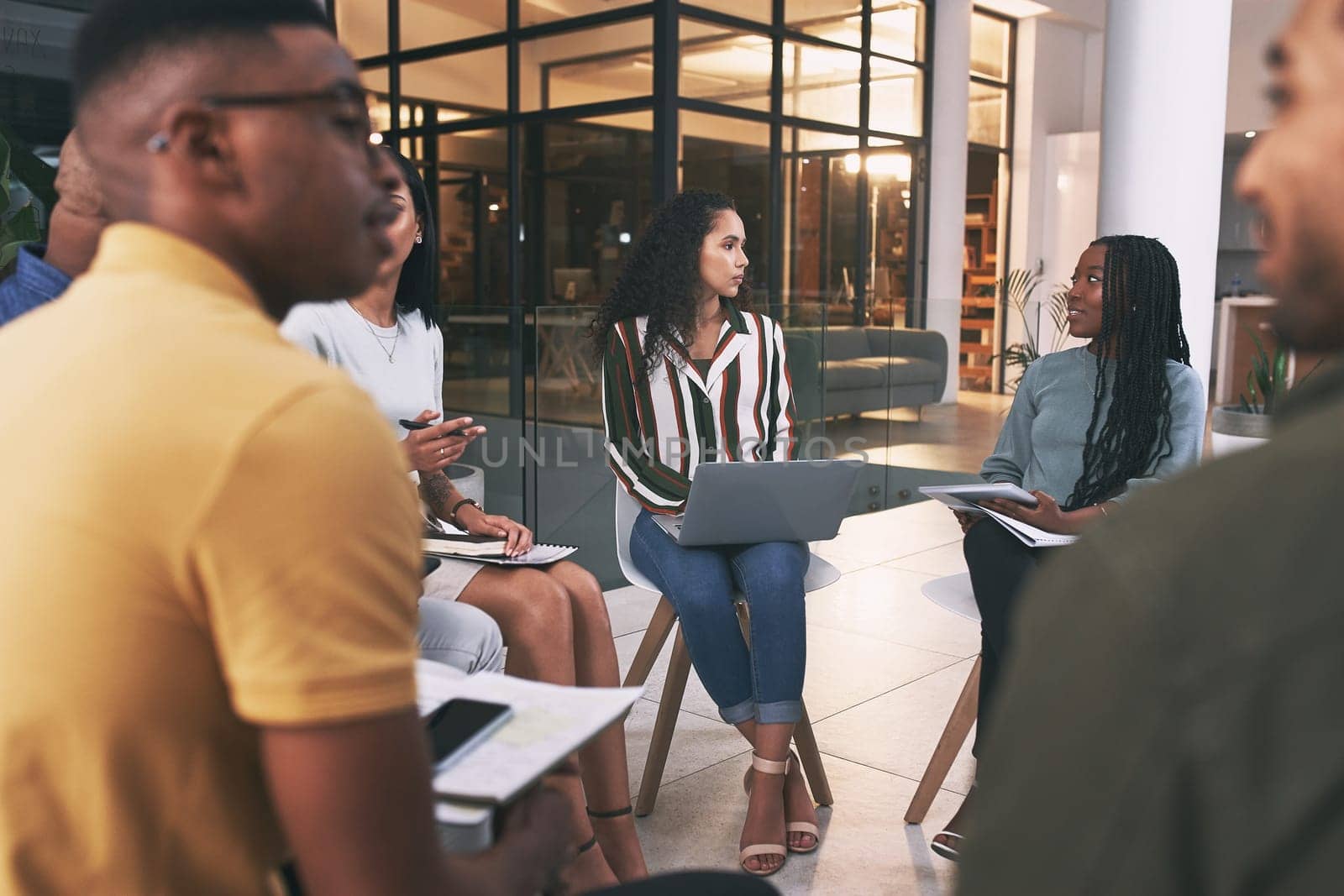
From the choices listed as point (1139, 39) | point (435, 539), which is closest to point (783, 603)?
point (435, 539)

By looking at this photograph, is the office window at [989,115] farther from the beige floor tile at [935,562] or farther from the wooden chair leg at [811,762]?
the wooden chair leg at [811,762]

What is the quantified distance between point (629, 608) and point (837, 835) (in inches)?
70.0

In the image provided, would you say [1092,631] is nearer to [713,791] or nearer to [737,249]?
[713,791]

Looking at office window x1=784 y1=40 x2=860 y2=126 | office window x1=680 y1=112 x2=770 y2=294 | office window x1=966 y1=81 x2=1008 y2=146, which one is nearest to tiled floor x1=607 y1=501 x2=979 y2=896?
office window x1=680 y1=112 x2=770 y2=294

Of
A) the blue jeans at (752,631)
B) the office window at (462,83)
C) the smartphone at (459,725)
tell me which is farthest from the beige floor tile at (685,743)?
the office window at (462,83)

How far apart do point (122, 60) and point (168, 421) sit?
32 centimetres

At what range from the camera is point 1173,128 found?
4.61 meters

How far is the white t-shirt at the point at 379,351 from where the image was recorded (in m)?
2.29

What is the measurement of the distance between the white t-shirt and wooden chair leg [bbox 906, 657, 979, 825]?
1.24 m

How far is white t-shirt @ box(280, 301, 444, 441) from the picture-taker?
2.29m

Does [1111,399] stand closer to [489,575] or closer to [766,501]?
[766,501]

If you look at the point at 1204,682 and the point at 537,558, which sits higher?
the point at 1204,682

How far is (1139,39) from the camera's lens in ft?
15.1

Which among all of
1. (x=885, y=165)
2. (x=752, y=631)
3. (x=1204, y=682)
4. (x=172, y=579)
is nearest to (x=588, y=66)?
(x=885, y=165)
